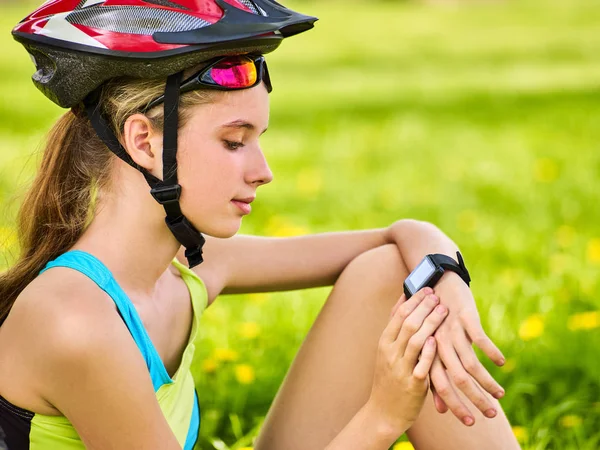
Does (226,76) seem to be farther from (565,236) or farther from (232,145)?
(565,236)

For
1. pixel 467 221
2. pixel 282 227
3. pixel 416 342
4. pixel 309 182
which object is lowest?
pixel 309 182

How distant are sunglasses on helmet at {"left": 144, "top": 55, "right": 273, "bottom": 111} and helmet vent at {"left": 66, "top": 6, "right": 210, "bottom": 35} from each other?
0.10 metres

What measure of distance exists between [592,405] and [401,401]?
52.9 inches

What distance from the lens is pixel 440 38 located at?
13961 mm

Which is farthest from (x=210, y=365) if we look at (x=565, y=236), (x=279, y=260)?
(x=565, y=236)

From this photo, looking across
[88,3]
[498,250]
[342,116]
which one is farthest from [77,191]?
[342,116]

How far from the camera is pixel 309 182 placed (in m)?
6.11

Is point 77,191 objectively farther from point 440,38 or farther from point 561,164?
point 440,38

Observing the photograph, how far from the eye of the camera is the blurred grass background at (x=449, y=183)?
135 inches

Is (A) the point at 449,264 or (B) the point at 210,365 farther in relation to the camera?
(B) the point at 210,365

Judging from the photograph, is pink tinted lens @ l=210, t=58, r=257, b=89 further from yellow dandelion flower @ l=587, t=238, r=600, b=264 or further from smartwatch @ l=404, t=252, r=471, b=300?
yellow dandelion flower @ l=587, t=238, r=600, b=264

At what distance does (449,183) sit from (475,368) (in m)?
4.01

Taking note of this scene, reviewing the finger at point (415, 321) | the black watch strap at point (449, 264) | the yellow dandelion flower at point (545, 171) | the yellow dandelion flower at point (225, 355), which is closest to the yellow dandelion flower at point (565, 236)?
the yellow dandelion flower at point (545, 171)

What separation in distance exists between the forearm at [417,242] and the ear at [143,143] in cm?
80
